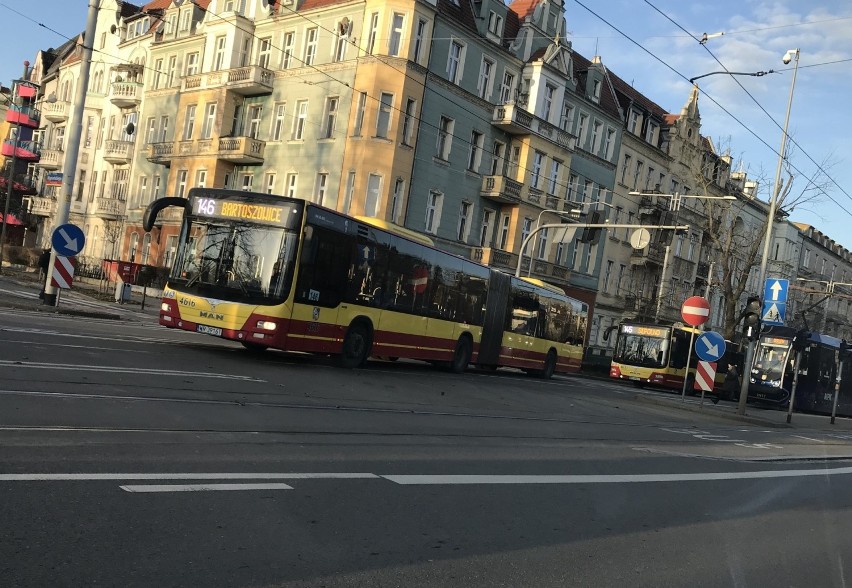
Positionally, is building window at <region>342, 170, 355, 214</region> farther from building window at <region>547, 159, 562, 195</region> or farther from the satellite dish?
the satellite dish

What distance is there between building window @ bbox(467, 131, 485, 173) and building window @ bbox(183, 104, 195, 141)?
625 inches

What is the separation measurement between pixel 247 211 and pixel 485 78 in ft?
90.2

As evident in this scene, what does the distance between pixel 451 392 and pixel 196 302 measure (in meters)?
5.42

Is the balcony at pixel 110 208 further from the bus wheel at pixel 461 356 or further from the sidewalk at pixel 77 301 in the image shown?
the bus wheel at pixel 461 356

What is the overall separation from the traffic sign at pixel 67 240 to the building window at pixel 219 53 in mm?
26682

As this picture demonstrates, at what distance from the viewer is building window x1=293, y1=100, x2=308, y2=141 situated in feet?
135

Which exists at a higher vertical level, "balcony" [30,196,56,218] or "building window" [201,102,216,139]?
"building window" [201,102,216,139]

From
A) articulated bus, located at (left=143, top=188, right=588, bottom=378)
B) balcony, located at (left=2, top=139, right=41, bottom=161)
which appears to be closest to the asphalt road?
articulated bus, located at (left=143, top=188, right=588, bottom=378)

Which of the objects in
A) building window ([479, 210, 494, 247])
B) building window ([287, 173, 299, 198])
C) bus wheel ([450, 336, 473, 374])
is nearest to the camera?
bus wheel ([450, 336, 473, 374])

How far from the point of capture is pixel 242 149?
42.8 metres

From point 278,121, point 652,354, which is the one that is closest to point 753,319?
point 652,354

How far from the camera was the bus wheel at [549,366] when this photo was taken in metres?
30.6

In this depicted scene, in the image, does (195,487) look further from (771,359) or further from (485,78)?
(485,78)

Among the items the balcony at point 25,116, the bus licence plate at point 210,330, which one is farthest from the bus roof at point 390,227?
the balcony at point 25,116
